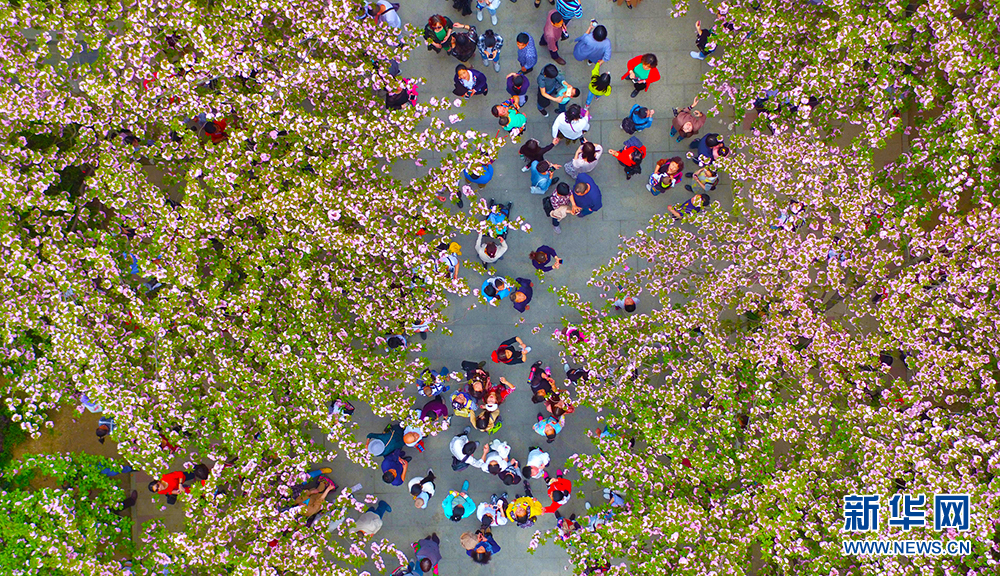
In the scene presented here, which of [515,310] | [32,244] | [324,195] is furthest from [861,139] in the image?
[32,244]

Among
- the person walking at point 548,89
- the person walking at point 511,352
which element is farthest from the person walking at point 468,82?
the person walking at point 511,352

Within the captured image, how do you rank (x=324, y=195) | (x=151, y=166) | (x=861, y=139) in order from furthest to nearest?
(x=151, y=166) → (x=861, y=139) → (x=324, y=195)

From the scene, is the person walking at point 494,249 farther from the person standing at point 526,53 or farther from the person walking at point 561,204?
the person standing at point 526,53

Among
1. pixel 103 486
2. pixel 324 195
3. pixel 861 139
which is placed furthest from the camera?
pixel 103 486

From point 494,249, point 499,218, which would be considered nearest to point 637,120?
point 499,218

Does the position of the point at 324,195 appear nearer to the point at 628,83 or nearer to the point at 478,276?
the point at 478,276

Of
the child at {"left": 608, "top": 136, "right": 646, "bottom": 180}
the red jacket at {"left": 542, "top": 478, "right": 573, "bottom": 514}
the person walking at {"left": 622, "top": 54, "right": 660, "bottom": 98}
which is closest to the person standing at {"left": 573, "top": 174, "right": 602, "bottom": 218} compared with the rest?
the child at {"left": 608, "top": 136, "right": 646, "bottom": 180}
